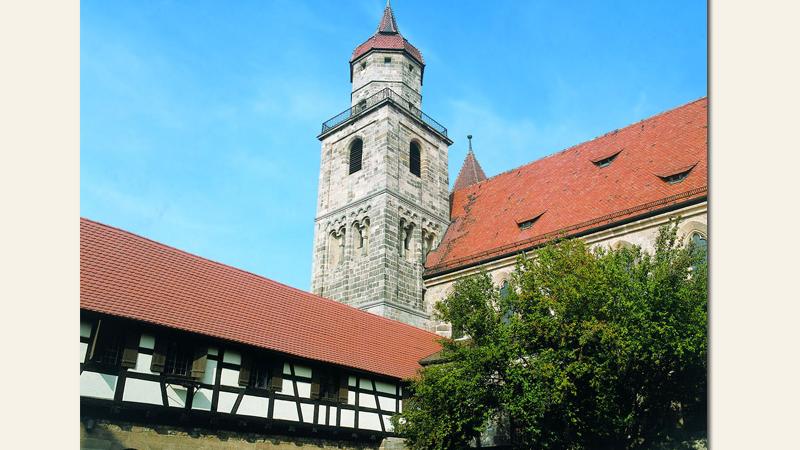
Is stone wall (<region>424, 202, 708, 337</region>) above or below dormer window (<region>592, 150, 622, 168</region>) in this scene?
below

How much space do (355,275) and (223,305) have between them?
957cm

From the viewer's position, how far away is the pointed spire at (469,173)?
3425cm

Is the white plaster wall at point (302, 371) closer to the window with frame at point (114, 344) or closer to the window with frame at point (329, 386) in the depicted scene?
the window with frame at point (329, 386)

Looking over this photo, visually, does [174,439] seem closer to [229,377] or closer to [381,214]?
[229,377]

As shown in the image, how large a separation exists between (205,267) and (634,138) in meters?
14.5

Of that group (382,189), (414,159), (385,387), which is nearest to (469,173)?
(414,159)

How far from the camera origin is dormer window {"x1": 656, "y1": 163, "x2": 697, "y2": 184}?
56.2 ft

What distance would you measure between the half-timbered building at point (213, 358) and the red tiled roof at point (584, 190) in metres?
6.80

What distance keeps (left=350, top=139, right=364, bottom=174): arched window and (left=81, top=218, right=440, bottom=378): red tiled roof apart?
9.17 meters

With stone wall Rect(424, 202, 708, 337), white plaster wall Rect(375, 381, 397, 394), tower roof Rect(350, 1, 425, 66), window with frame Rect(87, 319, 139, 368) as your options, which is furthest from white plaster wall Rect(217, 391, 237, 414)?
tower roof Rect(350, 1, 425, 66)

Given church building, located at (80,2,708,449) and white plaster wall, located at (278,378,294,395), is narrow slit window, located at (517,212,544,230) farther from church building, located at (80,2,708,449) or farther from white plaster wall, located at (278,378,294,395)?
white plaster wall, located at (278,378,294,395)

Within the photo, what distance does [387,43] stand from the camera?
86.1 ft
